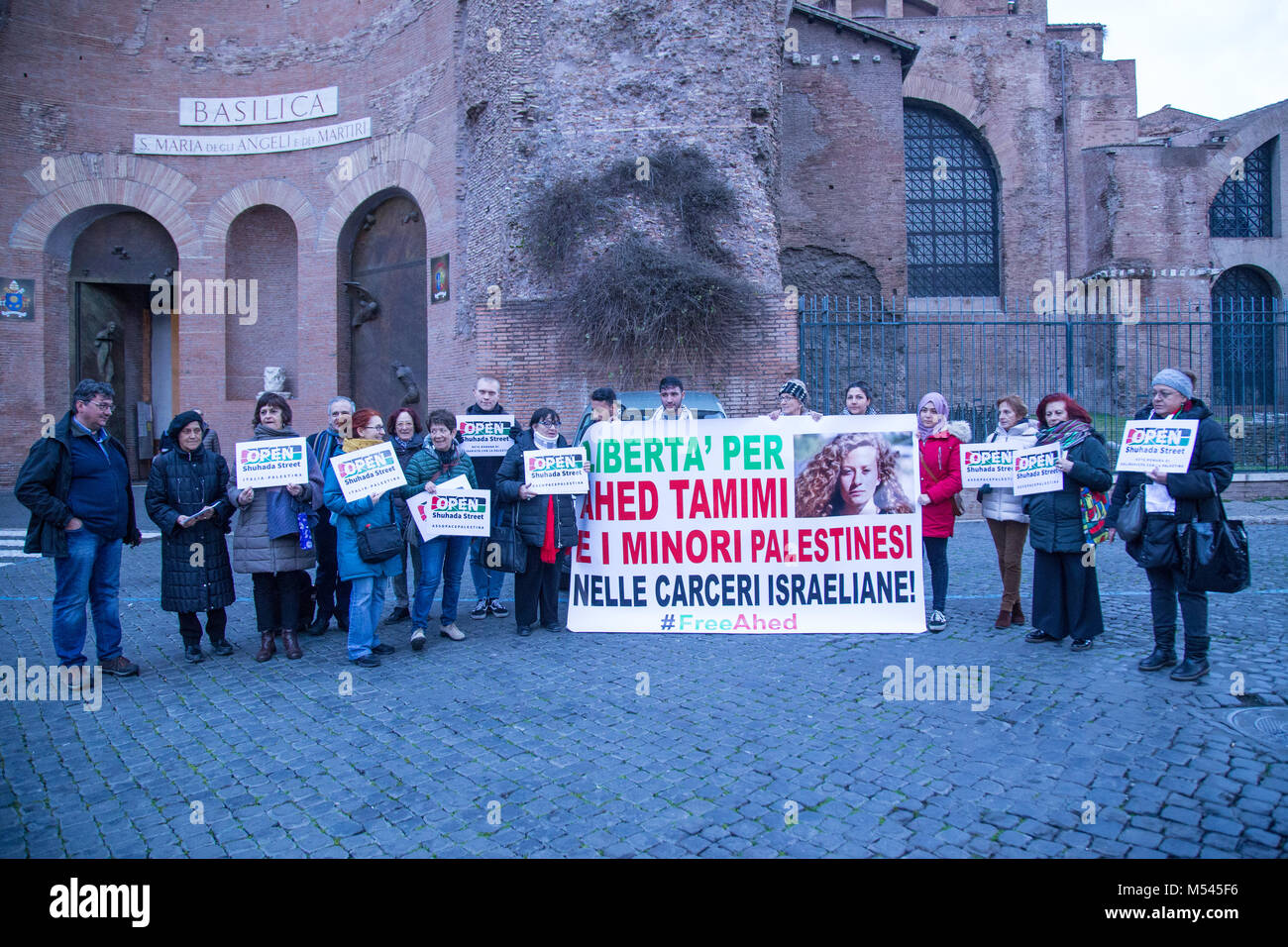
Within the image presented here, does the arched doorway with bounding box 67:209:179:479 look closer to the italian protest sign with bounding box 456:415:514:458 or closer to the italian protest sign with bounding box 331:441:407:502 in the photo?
the italian protest sign with bounding box 456:415:514:458

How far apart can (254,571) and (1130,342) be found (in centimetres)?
2265

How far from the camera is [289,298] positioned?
1938 cm

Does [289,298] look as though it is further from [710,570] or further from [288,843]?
[288,843]

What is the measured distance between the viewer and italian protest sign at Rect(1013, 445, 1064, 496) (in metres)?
5.93

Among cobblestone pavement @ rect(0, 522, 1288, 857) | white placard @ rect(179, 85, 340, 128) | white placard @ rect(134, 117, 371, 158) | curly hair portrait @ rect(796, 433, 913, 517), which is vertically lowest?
cobblestone pavement @ rect(0, 522, 1288, 857)

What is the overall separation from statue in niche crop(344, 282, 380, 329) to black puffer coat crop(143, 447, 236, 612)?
42.8 ft

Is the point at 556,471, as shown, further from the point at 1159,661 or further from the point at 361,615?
the point at 1159,661

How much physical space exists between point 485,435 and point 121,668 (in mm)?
3593

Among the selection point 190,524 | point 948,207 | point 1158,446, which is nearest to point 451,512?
point 190,524

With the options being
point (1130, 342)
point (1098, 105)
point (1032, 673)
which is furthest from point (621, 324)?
point (1098, 105)

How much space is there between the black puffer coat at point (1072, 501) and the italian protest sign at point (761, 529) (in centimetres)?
90

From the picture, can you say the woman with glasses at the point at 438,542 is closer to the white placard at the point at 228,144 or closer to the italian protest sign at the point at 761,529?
the italian protest sign at the point at 761,529

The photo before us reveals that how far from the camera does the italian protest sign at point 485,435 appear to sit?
794cm

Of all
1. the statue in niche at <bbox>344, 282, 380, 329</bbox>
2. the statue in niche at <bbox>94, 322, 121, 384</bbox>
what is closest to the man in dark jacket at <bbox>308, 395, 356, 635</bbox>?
the statue in niche at <bbox>344, 282, 380, 329</bbox>
